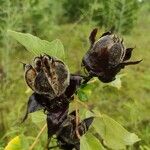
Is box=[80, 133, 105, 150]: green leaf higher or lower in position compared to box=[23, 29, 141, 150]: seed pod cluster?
lower

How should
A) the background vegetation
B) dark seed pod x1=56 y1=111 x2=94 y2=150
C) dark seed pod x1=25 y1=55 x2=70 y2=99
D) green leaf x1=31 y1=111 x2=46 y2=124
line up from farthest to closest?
the background vegetation, green leaf x1=31 y1=111 x2=46 y2=124, dark seed pod x1=56 y1=111 x2=94 y2=150, dark seed pod x1=25 y1=55 x2=70 y2=99

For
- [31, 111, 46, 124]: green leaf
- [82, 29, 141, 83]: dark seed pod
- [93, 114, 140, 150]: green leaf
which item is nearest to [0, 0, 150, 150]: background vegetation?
[31, 111, 46, 124]: green leaf

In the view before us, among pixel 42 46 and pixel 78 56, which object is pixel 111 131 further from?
pixel 78 56

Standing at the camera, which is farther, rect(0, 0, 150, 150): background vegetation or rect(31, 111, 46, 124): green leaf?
rect(0, 0, 150, 150): background vegetation

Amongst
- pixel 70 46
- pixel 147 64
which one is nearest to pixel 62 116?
pixel 70 46

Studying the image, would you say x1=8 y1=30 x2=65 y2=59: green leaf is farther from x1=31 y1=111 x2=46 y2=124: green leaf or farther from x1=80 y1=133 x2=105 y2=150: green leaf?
x1=31 y1=111 x2=46 y2=124: green leaf

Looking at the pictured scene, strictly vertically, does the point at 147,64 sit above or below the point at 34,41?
below

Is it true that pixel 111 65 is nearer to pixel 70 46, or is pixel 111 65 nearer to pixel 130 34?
pixel 70 46

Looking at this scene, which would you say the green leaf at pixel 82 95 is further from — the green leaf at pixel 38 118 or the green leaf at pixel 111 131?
the green leaf at pixel 38 118
